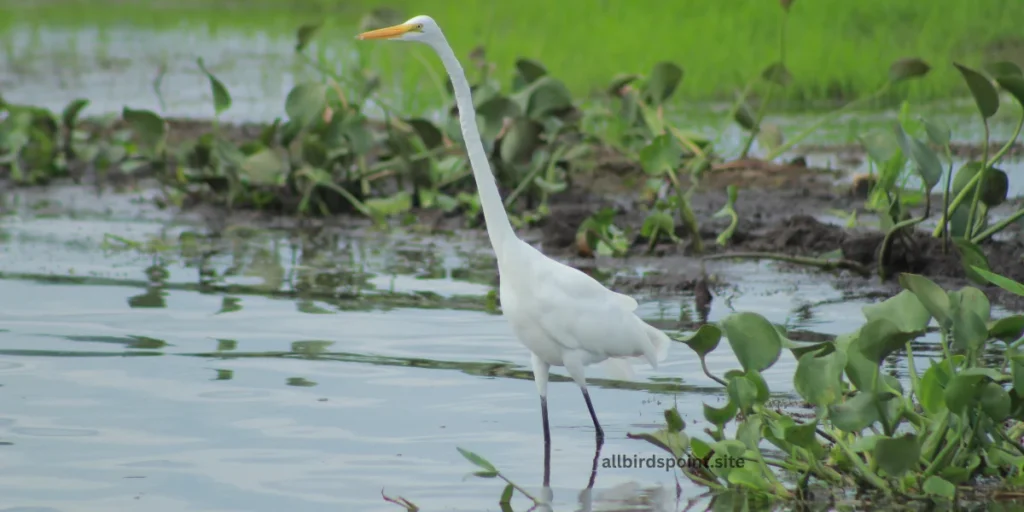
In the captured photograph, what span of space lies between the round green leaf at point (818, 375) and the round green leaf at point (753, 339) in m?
0.14

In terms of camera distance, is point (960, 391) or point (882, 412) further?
point (882, 412)

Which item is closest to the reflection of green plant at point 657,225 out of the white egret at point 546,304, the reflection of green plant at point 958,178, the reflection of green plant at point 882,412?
the reflection of green plant at point 958,178

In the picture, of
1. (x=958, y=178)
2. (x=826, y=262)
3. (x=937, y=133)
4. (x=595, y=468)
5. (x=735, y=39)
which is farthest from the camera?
(x=735, y=39)

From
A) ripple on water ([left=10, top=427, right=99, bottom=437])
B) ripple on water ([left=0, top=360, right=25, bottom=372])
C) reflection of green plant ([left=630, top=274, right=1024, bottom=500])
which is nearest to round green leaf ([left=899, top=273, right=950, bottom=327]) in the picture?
reflection of green plant ([left=630, top=274, right=1024, bottom=500])

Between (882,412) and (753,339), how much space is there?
1.63 ft

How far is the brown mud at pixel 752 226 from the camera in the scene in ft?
25.4

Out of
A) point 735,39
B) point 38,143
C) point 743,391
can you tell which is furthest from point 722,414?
point 735,39

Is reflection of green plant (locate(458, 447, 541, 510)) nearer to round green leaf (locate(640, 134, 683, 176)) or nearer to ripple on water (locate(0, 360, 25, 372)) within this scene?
ripple on water (locate(0, 360, 25, 372))

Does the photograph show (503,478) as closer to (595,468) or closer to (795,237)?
(595,468)

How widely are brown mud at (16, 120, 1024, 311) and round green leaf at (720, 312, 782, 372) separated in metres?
3.05

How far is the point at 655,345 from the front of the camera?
5223 millimetres

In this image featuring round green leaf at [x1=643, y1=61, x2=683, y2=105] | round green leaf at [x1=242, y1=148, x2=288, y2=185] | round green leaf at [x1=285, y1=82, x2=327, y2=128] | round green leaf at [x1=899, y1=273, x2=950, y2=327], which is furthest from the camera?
round green leaf at [x1=242, y1=148, x2=288, y2=185]

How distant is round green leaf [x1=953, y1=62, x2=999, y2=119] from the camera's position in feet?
19.2

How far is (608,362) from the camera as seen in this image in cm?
547
